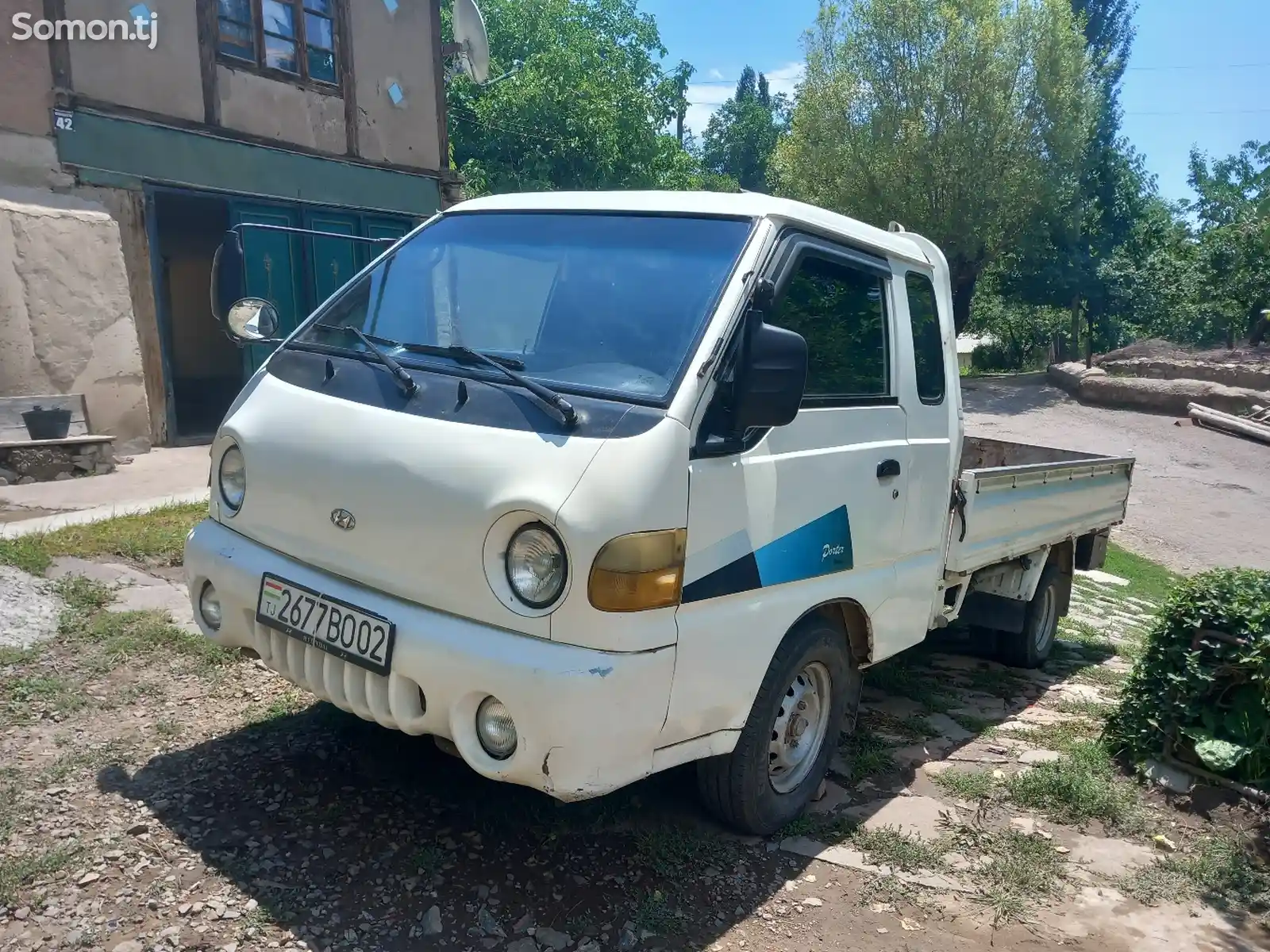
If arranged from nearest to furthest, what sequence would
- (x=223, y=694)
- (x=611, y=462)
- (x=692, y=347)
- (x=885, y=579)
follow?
(x=611, y=462) < (x=692, y=347) < (x=885, y=579) < (x=223, y=694)

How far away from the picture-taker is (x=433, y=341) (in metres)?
3.50

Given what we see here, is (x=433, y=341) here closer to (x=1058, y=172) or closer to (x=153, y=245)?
(x=153, y=245)

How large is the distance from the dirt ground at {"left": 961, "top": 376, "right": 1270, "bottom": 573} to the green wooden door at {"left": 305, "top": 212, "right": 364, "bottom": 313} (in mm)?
7388

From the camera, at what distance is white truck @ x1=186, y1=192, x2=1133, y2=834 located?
277 centimetres

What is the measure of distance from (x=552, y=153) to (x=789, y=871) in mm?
26304

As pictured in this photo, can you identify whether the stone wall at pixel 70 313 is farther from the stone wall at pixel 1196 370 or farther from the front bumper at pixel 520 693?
the stone wall at pixel 1196 370

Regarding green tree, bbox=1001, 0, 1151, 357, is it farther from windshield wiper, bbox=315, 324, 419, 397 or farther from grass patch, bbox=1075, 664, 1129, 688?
windshield wiper, bbox=315, 324, 419, 397

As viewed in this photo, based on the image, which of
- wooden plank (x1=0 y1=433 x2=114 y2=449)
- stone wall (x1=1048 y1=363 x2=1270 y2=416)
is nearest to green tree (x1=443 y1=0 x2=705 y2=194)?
stone wall (x1=1048 y1=363 x2=1270 y2=416)

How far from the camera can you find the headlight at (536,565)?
8.99 ft

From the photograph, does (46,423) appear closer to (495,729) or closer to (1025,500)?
(495,729)

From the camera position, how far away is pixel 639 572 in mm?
2775

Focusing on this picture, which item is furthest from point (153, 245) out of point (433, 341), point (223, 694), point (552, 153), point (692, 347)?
point (552, 153)

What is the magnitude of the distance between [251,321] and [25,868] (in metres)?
2.03

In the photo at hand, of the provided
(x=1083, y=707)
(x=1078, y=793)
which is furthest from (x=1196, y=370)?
(x=1078, y=793)
